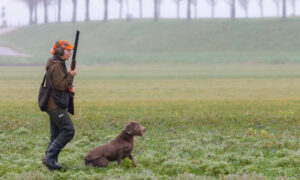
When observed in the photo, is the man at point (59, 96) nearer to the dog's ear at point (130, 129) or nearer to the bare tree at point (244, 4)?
the dog's ear at point (130, 129)

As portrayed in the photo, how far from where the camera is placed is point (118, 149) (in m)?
9.12

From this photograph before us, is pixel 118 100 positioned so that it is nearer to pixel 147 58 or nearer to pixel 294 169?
pixel 294 169

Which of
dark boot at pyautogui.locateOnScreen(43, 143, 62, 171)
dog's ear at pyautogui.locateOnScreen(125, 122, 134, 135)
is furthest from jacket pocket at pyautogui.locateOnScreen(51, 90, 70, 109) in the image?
dog's ear at pyautogui.locateOnScreen(125, 122, 134, 135)

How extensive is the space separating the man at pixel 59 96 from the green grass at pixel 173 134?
0.46 m

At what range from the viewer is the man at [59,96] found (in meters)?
8.70

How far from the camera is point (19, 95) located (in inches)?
1061

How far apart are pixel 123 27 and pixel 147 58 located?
111ft

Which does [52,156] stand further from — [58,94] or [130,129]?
[130,129]

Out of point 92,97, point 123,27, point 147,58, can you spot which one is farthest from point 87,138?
point 123,27

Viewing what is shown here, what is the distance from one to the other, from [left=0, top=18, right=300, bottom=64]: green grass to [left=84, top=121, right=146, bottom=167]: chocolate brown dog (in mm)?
51991

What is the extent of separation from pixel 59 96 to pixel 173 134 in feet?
18.9

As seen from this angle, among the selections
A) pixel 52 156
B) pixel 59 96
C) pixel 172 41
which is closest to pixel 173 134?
pixel 52 156

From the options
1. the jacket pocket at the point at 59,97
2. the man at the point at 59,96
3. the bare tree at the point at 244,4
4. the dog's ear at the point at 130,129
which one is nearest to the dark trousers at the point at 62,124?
the man at the point at 59,96

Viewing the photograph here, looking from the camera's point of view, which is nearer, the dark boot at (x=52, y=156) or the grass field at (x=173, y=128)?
the dark boot at (x=52, y=156)
